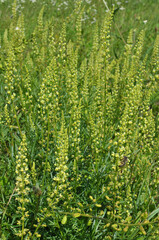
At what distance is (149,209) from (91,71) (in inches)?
113

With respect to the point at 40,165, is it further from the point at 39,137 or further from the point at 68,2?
the point at 68,2

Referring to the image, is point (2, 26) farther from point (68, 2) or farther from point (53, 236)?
point (53, 236)

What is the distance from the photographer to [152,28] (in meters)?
8.54

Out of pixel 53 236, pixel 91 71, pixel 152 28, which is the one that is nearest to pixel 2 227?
pixel 53 236

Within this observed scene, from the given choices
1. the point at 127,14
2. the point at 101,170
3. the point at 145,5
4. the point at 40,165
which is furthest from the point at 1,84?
the point at 145,5

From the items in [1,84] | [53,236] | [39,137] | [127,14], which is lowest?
[53,236]

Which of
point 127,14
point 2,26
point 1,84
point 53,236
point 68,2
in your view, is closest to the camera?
point 53,236

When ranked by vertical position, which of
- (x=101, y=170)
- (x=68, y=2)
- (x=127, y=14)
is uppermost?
(x=68, y=2)

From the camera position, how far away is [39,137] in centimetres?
332

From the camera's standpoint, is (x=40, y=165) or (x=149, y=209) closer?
(x=149, y=209)

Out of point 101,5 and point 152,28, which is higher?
point 101,5

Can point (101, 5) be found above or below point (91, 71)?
above

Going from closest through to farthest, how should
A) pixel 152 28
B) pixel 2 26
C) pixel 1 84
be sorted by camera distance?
pixel 1 84, pixel 2 26, pixel 152 28

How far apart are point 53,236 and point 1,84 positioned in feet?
9.94
